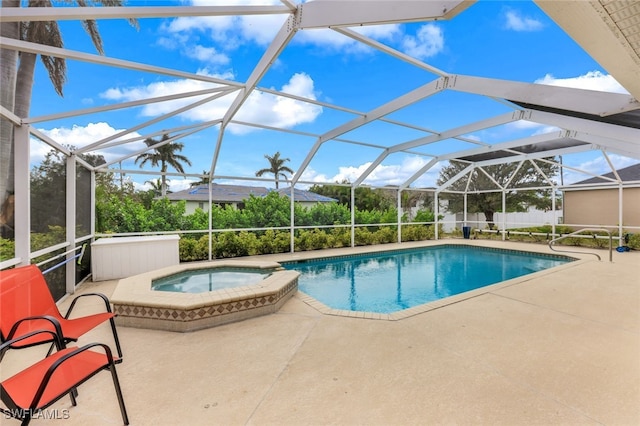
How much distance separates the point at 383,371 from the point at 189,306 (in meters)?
2.52

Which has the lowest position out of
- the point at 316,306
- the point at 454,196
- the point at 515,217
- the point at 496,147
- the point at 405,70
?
the point at 316,306

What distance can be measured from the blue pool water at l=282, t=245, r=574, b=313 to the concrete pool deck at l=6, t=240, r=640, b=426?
1775 millimetres

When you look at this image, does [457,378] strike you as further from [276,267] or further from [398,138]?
[398,138]

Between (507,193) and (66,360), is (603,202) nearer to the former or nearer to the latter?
(507,193)

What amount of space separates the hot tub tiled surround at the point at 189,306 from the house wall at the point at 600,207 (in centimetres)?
1408

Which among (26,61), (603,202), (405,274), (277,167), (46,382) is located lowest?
(405,274)

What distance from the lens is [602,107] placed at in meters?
3.18

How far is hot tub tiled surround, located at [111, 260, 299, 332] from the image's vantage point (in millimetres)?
3604

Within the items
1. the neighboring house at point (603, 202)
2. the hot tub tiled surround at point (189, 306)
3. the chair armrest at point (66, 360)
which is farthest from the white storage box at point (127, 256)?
the neighboring house at point (603, 202)

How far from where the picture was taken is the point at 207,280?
594 centimetres

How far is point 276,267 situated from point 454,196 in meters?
13.9

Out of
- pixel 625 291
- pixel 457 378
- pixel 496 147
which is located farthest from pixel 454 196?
pixel 457 378

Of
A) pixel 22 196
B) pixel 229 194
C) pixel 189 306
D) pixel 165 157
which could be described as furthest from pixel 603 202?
pixel 165 157

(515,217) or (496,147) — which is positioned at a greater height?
(496,147)
